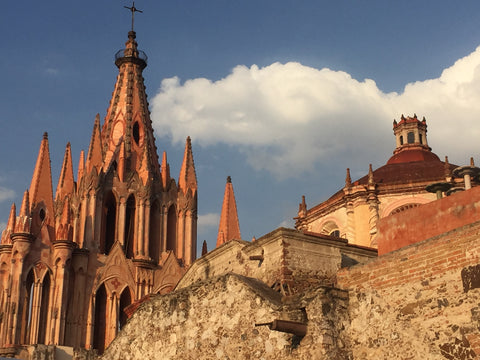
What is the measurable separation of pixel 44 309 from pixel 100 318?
9.62ft

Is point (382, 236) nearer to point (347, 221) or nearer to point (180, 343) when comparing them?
point (180, 343)

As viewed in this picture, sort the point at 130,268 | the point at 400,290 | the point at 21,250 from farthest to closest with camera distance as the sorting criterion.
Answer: the point at 130,268, the point at 21,250, the point at 400,290

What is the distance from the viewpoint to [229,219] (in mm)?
40812

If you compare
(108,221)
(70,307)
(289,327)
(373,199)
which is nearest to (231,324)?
(289,327)

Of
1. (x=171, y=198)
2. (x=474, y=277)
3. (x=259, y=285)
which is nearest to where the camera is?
(x=474, y=277)

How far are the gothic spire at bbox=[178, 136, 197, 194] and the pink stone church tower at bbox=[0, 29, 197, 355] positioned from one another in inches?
2.3

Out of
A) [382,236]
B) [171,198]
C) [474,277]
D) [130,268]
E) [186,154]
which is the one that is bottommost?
[474,277]

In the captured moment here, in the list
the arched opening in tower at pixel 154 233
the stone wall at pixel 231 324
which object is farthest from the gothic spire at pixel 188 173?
the stone wall at pixel 231 324

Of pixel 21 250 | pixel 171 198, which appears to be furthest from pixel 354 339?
pixel 171 198

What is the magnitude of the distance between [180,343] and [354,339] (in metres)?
3.15

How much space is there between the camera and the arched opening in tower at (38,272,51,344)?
32.8m

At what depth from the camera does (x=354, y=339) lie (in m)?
10.5

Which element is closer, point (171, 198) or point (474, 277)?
point (474, 277)

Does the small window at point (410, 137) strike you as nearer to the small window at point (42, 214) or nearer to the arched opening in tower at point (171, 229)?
the arched opening in tower at point (171, 229)
